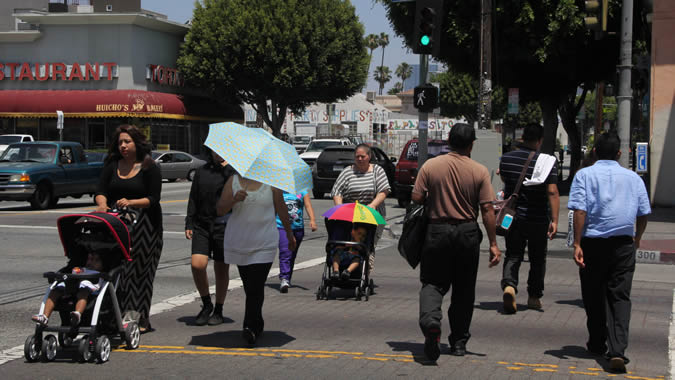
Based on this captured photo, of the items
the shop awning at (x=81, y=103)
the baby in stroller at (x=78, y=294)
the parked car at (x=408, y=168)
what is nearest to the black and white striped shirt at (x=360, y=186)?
the baby in stroller at (x=78, y=294)

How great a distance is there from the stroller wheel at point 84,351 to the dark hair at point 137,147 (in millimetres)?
1621

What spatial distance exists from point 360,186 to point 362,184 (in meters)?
0.03

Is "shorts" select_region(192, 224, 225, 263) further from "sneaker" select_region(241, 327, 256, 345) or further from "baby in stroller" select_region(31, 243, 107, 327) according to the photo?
"baby in stroller" select_region(31, 243, 107, 327)

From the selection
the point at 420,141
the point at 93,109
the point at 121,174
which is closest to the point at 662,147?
the point at 420,141

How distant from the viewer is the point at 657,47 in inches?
834

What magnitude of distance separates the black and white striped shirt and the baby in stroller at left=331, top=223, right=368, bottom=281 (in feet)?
1.30

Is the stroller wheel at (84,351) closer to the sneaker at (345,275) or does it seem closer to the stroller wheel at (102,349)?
the stroller wheel at (102,349)

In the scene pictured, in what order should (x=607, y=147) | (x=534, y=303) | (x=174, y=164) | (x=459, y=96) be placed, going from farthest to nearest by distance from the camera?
(x=459, y=96), (x=174, y=164), (x=534, y=303), (x=607, y=147)

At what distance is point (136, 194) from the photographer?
22.8ft

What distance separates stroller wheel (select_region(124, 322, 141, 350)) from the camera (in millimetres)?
6555

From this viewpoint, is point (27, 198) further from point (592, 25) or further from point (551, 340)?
point (551, 340)

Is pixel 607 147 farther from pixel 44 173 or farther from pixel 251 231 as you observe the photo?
pixel 44 173

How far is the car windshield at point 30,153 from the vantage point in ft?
73.5

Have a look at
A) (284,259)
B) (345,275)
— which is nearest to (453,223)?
(345,275)
